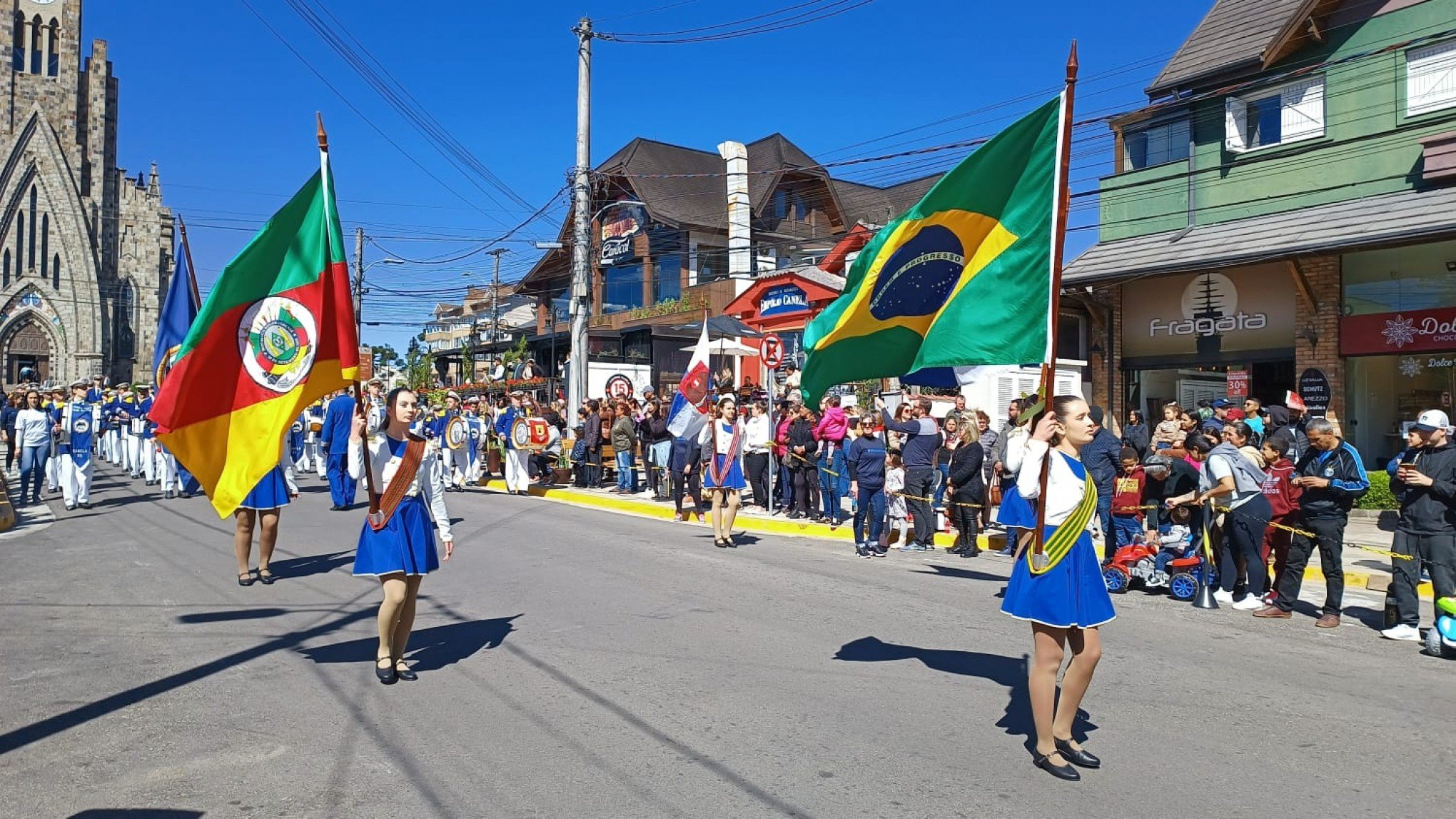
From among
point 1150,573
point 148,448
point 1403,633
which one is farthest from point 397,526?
point 148,448

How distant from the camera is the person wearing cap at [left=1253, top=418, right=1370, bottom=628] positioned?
869cm

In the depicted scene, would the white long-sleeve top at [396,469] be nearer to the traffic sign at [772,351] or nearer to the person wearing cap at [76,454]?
the traffic sign at [772,351]

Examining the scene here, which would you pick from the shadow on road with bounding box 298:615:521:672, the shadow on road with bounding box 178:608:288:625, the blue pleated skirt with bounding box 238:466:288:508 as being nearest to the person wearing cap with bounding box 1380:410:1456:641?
the shadow on road with bounding box 298:615:521:672

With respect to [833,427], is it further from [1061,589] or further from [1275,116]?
[1275,116]

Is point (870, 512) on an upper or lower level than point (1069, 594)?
lower

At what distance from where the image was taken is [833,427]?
595 inches

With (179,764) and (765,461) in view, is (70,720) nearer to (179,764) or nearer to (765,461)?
(179,764)

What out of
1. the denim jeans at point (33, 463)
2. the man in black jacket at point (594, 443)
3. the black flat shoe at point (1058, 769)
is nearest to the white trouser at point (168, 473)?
the denim jeans at point (33, 463)

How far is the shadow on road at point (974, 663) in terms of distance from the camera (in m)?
5.83

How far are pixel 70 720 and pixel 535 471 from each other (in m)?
18.5

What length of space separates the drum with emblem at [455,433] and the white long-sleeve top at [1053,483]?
17.3 m

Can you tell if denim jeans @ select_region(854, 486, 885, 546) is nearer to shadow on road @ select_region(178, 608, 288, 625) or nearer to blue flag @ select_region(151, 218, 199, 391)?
shadow on road @ select_region(178, 608, 288, 625)

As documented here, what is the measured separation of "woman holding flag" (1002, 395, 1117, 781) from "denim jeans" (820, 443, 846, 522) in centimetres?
1000

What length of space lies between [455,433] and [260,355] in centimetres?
1448
